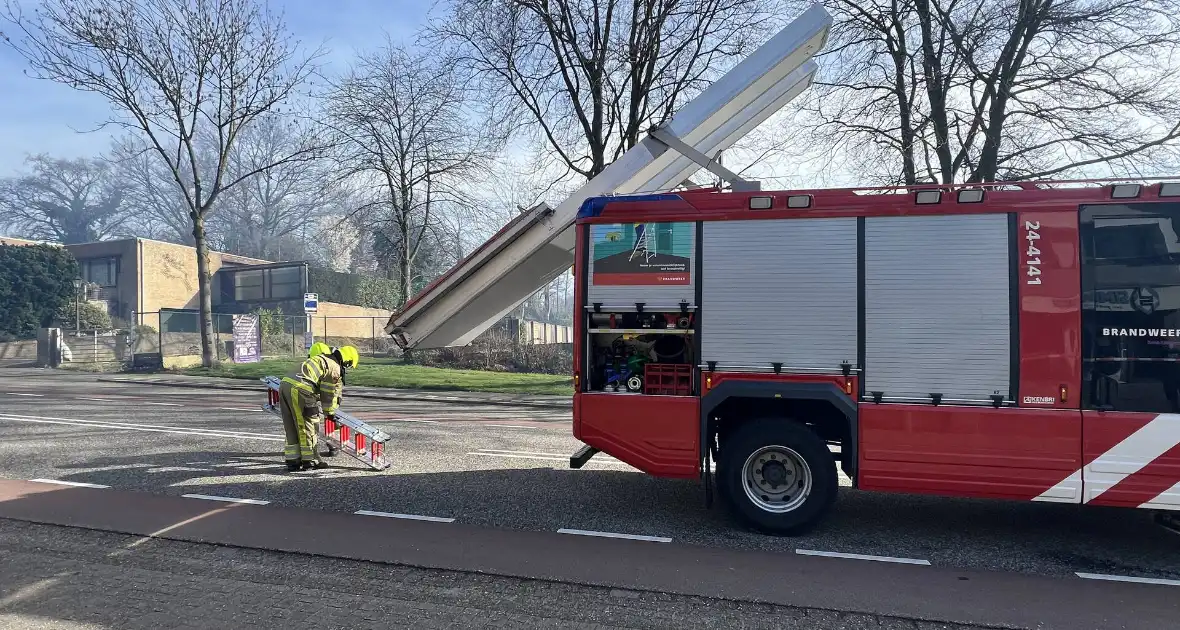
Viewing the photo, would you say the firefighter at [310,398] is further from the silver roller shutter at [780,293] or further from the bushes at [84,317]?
the bushes at [84,317]

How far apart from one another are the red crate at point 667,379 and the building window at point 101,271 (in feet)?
142

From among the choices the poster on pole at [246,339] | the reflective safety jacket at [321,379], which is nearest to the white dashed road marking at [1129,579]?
the reflective safety jacket at [321,379]

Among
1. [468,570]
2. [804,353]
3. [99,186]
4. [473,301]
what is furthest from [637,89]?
[99,186]

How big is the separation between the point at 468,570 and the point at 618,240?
114 inches

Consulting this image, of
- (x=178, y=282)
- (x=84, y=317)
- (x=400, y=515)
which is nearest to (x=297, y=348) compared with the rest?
(x=84, y=317)

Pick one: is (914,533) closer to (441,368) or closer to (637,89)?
(637,89)

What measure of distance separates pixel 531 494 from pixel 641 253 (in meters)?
2.74

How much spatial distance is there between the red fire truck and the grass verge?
499 inches

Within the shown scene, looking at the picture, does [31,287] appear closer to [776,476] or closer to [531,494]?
[531,494]

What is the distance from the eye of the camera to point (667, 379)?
229 inches

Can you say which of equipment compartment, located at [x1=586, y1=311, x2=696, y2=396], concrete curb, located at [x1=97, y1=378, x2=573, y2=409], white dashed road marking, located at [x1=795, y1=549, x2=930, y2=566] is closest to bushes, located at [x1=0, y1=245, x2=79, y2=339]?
concrete curb, located at [x1=97, y1=378, x2=573, y2=409]

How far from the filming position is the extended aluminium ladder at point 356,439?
788 centimetres

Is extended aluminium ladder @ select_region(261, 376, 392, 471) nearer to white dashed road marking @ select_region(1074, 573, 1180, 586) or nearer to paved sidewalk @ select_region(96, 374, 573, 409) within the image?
white dashed road marking @ select_region(1074, 573, 1180, 586)

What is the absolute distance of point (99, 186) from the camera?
210 feet
